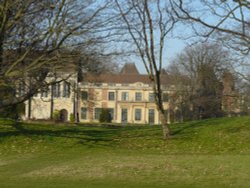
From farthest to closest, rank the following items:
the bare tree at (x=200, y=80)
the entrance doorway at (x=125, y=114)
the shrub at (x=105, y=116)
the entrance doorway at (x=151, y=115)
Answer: the entrance doorway at (x=125, y=114), the entrance doorway at (x=151, y=115), the shrub at (x=105, y=116), the bare tree at (x=200, y=80)

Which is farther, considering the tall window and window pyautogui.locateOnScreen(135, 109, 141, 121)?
the tall window

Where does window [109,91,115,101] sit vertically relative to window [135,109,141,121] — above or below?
above

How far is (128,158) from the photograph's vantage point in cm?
1734

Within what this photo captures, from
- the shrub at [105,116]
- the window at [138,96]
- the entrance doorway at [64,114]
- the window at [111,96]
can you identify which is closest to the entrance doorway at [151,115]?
the window at [138,96]

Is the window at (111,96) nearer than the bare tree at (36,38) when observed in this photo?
No

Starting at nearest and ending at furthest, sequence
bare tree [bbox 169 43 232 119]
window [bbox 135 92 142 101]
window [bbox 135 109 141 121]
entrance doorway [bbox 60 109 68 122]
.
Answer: bare tree [bbox 169 43 232 119] < entrance doorway [bbox 60 109 68 122] < window [bbox 135 109 141 121] < window [bbox 135 92 142 101]

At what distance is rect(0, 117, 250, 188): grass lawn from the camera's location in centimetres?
1312

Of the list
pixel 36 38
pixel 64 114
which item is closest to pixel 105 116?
pixel 64 114

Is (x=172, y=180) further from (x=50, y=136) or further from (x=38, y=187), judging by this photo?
(x=50, y=136)

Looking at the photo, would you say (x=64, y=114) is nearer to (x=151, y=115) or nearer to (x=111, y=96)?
(x=111, y=96)

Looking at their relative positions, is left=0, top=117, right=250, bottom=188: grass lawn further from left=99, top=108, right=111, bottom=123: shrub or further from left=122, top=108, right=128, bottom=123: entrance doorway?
left=122, top=108, right=128, bottom=123: entrance doorway

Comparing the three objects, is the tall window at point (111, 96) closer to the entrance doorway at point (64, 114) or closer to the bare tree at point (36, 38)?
the entrance doorway at point (64, 114)

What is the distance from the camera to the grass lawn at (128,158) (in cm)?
1312

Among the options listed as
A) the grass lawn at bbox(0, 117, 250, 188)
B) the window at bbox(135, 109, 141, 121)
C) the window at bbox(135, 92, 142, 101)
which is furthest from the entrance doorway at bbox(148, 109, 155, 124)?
the grass lawn at bbox(0, 117, 250, 188)
